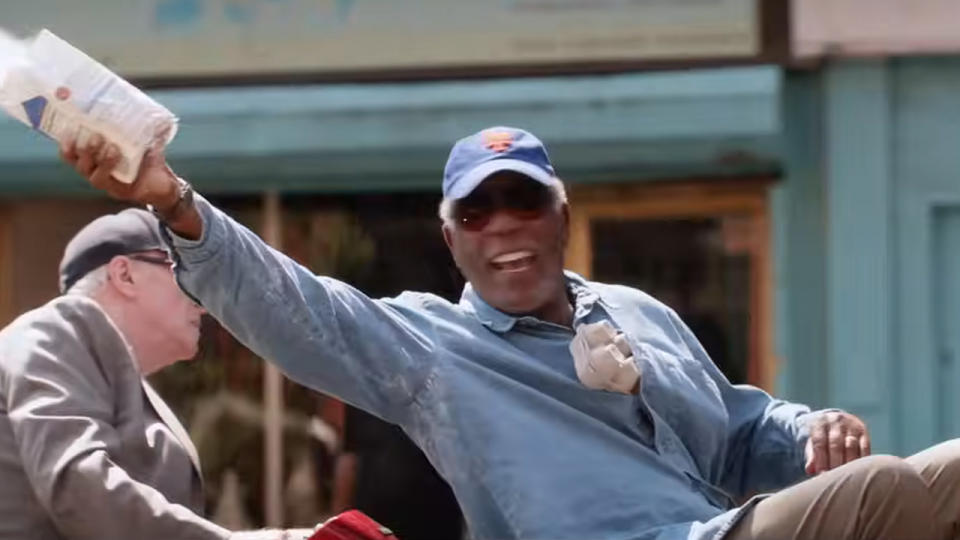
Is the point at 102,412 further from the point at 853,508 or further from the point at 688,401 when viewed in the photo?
the point at 853,508

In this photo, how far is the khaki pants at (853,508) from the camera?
9.67 ft

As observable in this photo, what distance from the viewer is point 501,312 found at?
345 centimetres

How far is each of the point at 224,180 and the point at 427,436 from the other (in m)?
4.84

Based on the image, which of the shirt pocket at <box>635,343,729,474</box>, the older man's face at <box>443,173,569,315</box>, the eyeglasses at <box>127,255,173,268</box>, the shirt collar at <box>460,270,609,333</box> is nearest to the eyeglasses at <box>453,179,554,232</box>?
the older man's face at <box>443,173,569,315</box>

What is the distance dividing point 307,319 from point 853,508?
0.90 meters

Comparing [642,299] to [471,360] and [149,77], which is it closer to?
[471,360]

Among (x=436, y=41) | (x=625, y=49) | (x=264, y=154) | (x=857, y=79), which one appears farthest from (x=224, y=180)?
(x=857, y=79)

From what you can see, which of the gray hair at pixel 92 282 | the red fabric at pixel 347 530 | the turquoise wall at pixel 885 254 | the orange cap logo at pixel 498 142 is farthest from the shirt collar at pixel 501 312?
the turquoise wall at pixel 885 254

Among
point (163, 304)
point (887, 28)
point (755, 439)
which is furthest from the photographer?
point (887, 28)

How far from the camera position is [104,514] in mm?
3299

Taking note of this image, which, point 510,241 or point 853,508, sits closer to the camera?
point 853,508

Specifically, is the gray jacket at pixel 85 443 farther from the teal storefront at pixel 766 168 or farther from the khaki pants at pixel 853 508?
the teal storefront at pixel 766 168

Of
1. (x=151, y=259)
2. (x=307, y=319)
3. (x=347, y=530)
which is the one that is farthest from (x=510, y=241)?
(x=151, y=259)

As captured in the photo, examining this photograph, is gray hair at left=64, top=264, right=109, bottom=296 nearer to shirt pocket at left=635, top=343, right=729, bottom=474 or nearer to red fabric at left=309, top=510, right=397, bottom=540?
red fabric at left=309, top=510, right=397, bottom=540
